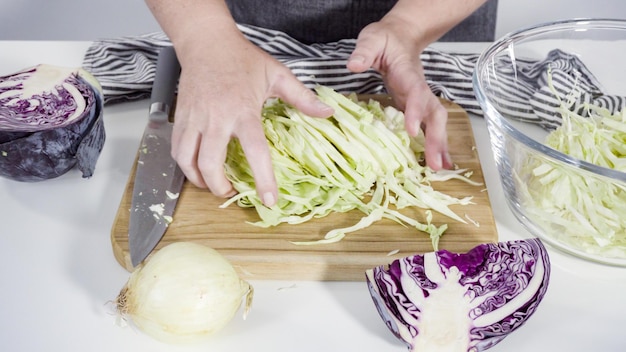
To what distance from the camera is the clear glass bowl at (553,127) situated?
144cm

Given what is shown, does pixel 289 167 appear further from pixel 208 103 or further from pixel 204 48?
pixel 204 48

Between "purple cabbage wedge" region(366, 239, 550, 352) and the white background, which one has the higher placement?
"purple cabbage wedge" region(366, 239, 550, 352)

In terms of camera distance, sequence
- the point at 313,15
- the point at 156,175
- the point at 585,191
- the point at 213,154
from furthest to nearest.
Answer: the point at 313,15 < the point at 156,175 < the point at 213,154 < the point at 585,191

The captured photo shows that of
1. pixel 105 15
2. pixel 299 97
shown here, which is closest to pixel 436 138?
pixel 299 97

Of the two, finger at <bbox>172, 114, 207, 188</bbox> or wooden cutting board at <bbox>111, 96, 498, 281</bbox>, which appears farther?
finger at <bbox>172, 114, 207, 188</bbox>

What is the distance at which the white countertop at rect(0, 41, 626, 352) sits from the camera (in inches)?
54.2

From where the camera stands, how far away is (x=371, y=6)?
2.20m

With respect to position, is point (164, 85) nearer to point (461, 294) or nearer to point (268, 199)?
point (268, 199)

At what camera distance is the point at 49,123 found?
65.0 inches

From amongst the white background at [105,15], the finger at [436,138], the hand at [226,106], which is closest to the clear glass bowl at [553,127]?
the finger at [436,138]

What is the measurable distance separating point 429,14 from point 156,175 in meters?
0.78

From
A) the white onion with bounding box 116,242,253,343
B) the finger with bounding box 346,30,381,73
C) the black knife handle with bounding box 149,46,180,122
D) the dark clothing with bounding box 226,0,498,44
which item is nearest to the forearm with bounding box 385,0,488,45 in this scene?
the finger with bounding box 346,30,381,73

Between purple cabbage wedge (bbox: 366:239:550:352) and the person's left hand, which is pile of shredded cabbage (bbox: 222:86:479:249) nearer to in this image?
the person's left hand

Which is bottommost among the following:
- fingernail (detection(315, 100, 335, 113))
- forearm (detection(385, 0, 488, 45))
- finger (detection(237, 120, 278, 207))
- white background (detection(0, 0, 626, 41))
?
white background (detection(0, 0, 626, 41))
